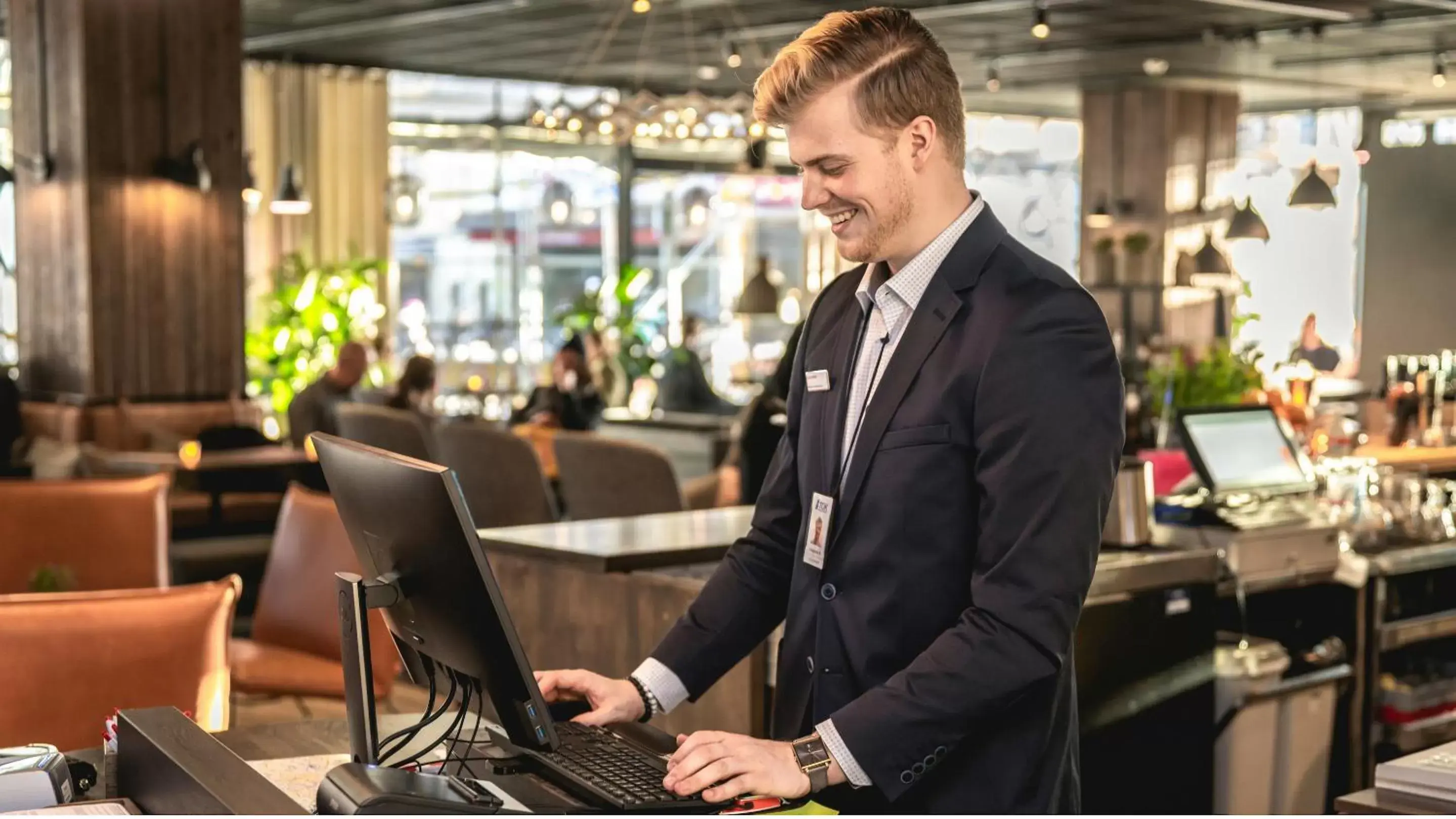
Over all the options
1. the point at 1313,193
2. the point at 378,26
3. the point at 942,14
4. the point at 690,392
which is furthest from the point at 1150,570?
the point at 378,26

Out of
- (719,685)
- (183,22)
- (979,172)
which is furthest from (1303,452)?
(979,172)

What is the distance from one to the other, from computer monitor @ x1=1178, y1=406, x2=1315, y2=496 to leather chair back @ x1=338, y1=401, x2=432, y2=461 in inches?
118

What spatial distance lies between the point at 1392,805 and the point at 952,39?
9474mm

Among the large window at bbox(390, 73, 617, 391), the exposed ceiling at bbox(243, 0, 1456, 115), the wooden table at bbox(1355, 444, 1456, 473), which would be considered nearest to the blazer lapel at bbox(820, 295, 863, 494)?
the wooden table at bbox(1355, 444, 1456, 473)

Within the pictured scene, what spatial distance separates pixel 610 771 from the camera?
168 centimetres

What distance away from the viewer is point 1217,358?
5.65 m

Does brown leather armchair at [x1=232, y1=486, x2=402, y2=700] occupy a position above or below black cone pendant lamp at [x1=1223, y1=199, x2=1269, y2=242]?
below

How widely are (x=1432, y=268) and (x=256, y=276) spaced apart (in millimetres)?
7938

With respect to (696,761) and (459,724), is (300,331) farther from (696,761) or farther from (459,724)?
(696,761)

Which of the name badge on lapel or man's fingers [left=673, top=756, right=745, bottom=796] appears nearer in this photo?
man's fingers [left=673, top=756, right=745, bottom=796]

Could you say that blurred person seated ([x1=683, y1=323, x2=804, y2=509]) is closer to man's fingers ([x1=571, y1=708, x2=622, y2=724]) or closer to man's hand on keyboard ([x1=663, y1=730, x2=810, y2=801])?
man's fingers ([x1=571, y1=708, x2=622, y2=724])

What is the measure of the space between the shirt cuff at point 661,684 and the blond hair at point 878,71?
2.28ft

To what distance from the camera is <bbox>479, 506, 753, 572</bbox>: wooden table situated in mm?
3217

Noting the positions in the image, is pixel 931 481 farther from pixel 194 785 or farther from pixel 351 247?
pixel 351 247
